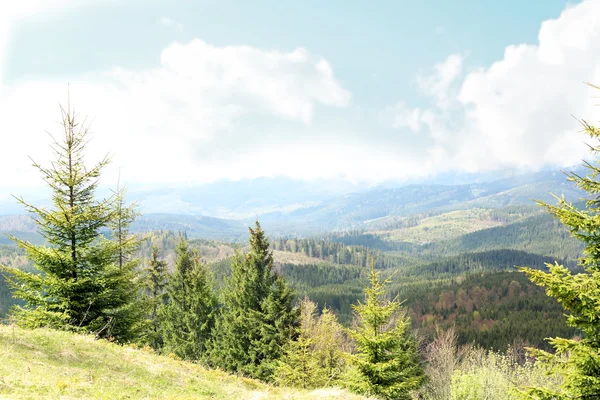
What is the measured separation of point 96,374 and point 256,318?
1873 cm

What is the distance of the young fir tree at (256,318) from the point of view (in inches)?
1120

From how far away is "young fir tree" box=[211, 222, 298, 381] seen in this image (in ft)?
93.3

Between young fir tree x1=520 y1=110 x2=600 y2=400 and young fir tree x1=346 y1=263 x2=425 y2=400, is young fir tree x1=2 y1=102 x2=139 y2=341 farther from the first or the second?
young fir tree x1=520 y1=110 x2=600 y2=400

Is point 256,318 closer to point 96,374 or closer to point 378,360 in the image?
point 378,360

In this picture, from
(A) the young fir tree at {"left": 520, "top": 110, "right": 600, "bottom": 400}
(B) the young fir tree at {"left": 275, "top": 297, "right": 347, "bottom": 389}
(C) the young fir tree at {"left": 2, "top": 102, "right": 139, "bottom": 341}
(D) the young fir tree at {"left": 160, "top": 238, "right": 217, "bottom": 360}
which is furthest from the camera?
(D) the young fir tree at {"left": 160, "top": 238, "right": 217, "bottom": 360}

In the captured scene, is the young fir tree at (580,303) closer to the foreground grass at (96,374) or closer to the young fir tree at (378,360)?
the foreground grass at (96,374)

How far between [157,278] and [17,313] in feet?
76.6

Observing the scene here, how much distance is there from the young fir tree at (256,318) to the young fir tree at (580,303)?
70.4 feet

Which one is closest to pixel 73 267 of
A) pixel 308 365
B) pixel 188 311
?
pixel 308 365

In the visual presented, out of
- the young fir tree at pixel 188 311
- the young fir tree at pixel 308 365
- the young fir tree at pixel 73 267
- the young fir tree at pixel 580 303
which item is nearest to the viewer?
the young fir tree at pixel 580 303

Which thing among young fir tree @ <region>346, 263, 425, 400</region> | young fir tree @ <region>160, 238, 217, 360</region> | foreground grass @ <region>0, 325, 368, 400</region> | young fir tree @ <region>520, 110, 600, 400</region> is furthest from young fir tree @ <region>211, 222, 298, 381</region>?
young fir tree @ <region>520, 110, 600, 400</region>

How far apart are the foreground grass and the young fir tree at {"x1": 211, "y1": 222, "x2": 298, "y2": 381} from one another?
1143cm

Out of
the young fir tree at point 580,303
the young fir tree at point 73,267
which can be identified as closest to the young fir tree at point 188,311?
the young fir tree at point 73,267

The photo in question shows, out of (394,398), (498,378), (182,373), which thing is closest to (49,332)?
(182,373)
